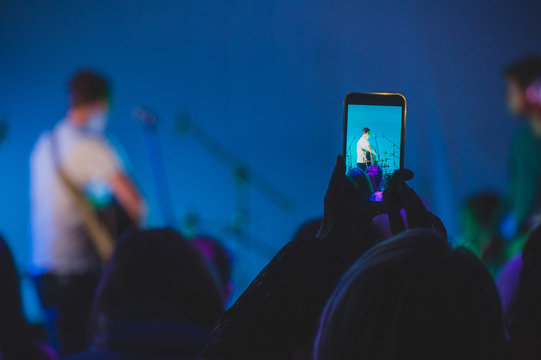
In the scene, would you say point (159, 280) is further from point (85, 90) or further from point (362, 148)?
point (85, 90)

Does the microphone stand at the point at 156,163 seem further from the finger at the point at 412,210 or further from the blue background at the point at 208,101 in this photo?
the finger at the point at 412,210

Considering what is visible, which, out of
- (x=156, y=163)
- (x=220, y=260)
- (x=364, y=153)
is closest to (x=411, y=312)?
(x=364, y=153)

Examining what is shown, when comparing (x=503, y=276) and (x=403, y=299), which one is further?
(x=503, y=276)

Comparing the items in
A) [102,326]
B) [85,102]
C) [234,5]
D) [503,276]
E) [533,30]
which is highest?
[533,30]

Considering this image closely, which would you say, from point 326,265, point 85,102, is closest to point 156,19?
point 85,102

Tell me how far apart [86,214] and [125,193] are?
6.8 inches

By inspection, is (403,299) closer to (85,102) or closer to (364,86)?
(364,86)

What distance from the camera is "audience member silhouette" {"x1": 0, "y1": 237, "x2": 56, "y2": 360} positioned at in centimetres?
107

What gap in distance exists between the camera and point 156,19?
3.68 metres

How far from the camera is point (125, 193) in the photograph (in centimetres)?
231

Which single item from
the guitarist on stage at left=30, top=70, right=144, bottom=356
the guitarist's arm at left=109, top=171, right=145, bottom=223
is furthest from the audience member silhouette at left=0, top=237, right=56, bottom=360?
the guitarist's arm at left=109, top=171, right=145, bottom=223

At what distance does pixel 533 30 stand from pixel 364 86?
3.45 metres

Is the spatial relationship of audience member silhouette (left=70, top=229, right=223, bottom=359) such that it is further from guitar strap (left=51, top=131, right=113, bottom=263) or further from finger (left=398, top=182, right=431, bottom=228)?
guitar strap (left=51, top=131, right=113, bottom=263)

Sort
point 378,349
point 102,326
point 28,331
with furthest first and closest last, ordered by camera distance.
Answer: point 102,326 < point 28,331 < point 378,349
